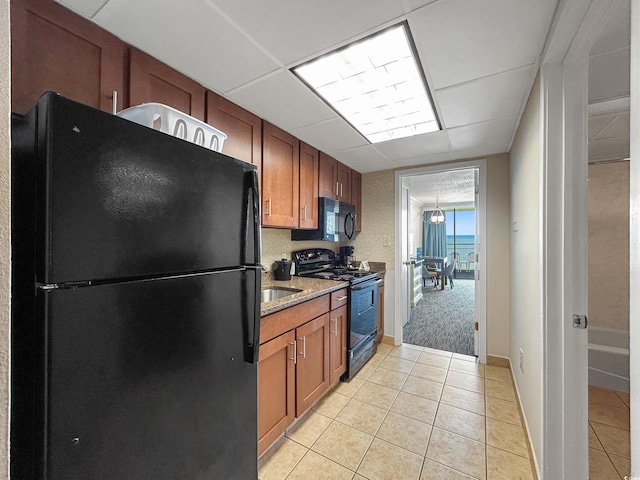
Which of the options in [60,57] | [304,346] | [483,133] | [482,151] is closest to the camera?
[60,57]

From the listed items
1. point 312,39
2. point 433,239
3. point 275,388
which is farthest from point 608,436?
point 433,239

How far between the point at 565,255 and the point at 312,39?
1510 mm

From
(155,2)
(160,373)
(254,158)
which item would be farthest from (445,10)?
(160,373)

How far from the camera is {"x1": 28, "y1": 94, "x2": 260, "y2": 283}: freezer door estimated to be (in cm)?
65

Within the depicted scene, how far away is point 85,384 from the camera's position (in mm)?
694

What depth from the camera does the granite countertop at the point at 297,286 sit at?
1.53m

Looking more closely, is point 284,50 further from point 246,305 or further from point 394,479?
point 394,479

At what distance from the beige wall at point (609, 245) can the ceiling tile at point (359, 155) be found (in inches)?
82.0

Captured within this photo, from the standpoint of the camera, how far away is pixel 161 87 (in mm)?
1338

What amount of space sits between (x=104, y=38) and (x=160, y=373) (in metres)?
1.39

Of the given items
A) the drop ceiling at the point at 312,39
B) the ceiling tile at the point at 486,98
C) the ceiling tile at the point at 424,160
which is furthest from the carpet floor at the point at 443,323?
the drop ceiling at the point at 312,39

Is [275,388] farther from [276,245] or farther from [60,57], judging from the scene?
[60,57]

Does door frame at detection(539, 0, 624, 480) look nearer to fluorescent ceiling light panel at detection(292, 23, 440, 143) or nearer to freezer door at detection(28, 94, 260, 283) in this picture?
fluorescent ceiling light panel at detection(292, 23, 440, 143)

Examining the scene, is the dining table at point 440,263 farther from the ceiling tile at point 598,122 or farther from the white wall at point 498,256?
the ceiling tile at point 598,122
